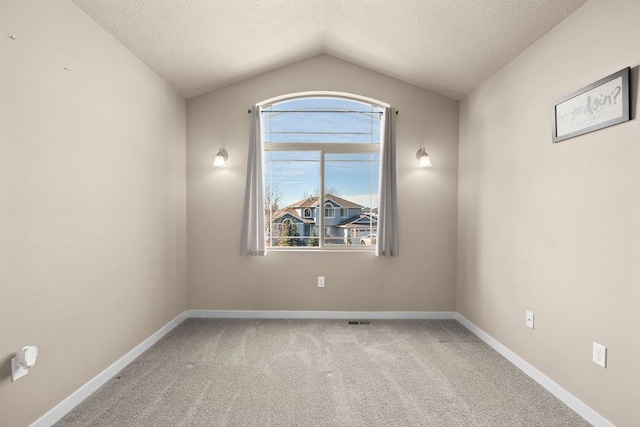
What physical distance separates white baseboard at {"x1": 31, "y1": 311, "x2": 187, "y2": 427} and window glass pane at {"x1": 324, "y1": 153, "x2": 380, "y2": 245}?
2036 mm

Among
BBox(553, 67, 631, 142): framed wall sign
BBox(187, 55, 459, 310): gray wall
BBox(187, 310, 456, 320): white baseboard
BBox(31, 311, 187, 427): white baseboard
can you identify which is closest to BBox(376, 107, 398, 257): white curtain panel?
BBox(187, 55, 459, 310): gray wall

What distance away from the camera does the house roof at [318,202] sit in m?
4.14

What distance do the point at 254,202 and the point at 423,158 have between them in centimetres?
189

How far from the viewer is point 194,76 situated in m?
3.52

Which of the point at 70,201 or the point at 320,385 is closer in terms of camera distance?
the point at 70,201

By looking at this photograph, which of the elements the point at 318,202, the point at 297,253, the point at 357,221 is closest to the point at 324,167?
the point at 318,202

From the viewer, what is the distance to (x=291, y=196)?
414cm

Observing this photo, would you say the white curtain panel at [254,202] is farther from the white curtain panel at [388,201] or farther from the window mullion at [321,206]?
the white curtain panel at [388,201]

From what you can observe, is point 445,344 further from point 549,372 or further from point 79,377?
point 79,377

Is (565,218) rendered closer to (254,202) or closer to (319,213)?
(319,213)

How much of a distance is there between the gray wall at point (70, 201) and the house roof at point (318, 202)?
153 centimetres

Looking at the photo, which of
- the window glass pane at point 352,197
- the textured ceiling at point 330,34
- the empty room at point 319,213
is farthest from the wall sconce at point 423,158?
the textured ceiling at point 330,34

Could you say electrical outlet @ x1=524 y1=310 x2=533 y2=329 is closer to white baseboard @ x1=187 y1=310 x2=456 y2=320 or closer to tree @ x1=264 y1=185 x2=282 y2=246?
white baseboard @ x1=187 y1=310 x2=456 y2=320

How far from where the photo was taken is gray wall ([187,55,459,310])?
3965 millimetres
